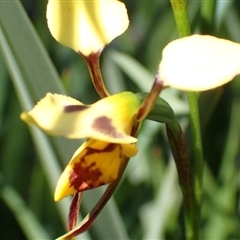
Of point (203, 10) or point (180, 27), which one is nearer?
point (180, 27)

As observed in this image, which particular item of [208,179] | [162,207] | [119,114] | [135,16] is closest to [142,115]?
[119,114]

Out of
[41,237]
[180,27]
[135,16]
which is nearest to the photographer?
[180,27]

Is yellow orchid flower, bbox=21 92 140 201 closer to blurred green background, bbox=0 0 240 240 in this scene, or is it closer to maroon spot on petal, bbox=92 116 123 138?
maroon spot on petal, bbox=92 116 123 138

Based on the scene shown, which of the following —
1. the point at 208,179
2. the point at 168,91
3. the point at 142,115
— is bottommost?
the point at 208,179

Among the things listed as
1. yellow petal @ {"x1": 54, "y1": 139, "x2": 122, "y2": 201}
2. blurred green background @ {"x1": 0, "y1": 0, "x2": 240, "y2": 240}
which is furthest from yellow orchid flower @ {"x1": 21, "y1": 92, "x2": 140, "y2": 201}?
blurred green background @ {"x1": 0, "y1": 0, "x2": 240, "y2": 240}

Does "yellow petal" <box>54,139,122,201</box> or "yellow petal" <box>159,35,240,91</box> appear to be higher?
"yellow petal" <box>159,35,240,91</box>

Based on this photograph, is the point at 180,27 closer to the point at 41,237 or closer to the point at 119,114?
the point at 119,114

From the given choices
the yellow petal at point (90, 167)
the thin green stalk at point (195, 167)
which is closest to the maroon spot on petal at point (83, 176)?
the yellow petal at point (90, 167)

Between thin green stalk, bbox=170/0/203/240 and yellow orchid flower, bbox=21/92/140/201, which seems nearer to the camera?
yellow orchid flower, bbox=21/92/140/201
